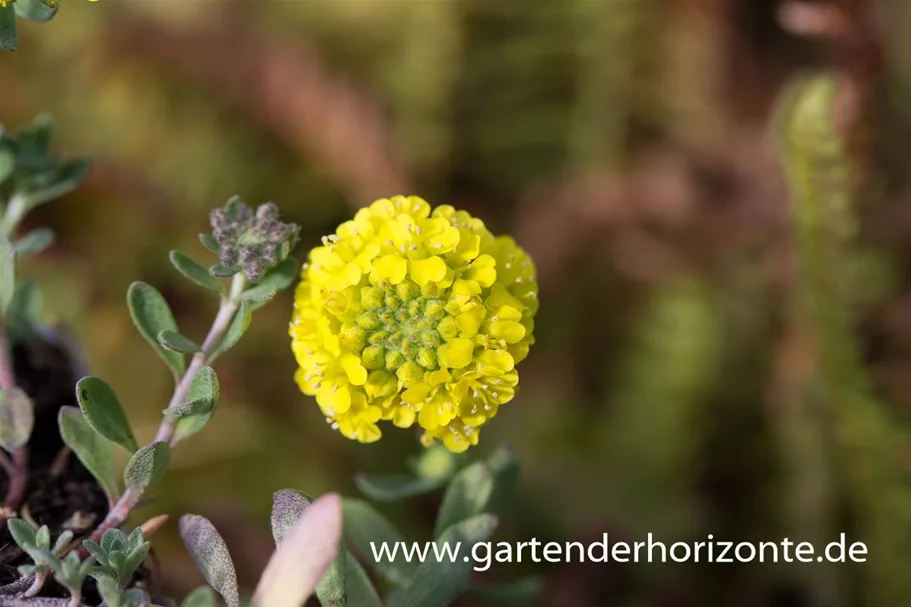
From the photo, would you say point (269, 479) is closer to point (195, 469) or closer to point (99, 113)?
point (195, 469)

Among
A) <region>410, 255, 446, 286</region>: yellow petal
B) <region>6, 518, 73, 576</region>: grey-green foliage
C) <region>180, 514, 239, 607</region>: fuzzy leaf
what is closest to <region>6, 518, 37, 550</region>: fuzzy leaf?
<region>6, 518, 73, 576</region>: grey-green foliage

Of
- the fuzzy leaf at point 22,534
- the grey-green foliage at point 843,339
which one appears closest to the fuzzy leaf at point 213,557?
the fuzzy leaf at point 22,534

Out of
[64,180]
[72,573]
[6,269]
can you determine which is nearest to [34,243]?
[64,180]

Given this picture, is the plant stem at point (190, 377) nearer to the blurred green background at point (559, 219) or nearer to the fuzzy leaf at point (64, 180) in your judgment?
the fuzzy leaf at point (64, 180)

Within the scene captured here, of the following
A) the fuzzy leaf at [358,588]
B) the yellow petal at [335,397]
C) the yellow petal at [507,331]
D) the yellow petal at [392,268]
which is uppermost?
the yellow petal at [392,268]

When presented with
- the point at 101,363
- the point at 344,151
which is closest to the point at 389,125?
the point at 344,151

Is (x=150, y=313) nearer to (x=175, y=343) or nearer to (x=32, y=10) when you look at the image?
(x=175, y=343)
